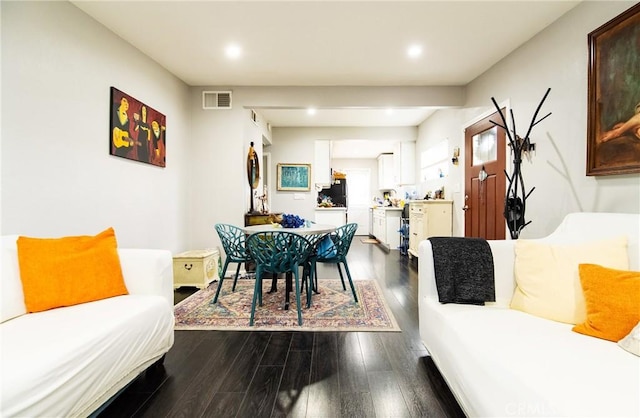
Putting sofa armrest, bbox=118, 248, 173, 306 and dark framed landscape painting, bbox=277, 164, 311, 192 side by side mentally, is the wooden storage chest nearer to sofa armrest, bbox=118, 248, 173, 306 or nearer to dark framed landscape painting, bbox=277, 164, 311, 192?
sofa armrest, bbox=118, 248, 173, 306

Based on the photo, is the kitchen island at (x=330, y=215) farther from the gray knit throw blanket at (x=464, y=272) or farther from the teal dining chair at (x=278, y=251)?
the gray knit throw blanket at (x=464, y=272)

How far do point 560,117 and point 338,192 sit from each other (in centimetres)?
565

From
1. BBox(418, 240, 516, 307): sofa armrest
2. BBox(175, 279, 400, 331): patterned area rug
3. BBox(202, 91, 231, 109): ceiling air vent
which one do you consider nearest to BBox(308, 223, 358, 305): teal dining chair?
BBox(175, 279, 400, 331): patterned area rug

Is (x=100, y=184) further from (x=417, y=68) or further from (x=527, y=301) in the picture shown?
(x=417, y=68)

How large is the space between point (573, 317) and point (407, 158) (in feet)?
16.7

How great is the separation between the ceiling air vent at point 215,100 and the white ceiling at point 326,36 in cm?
16

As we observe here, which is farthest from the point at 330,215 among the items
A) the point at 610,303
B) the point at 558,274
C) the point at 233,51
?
the point at 610,303

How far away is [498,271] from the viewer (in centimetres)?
158

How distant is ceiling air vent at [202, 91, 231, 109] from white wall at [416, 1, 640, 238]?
3338mm

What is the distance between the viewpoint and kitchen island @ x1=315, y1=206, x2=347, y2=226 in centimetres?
632

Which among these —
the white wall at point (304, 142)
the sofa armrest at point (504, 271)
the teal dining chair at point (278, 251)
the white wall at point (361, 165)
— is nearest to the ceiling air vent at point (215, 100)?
the white wall at point (304, 142)

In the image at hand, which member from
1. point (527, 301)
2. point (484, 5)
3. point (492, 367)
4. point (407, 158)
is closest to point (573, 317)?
point (527, 301)

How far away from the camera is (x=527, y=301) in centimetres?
143

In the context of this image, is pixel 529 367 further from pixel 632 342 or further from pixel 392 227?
pixel 392 227
